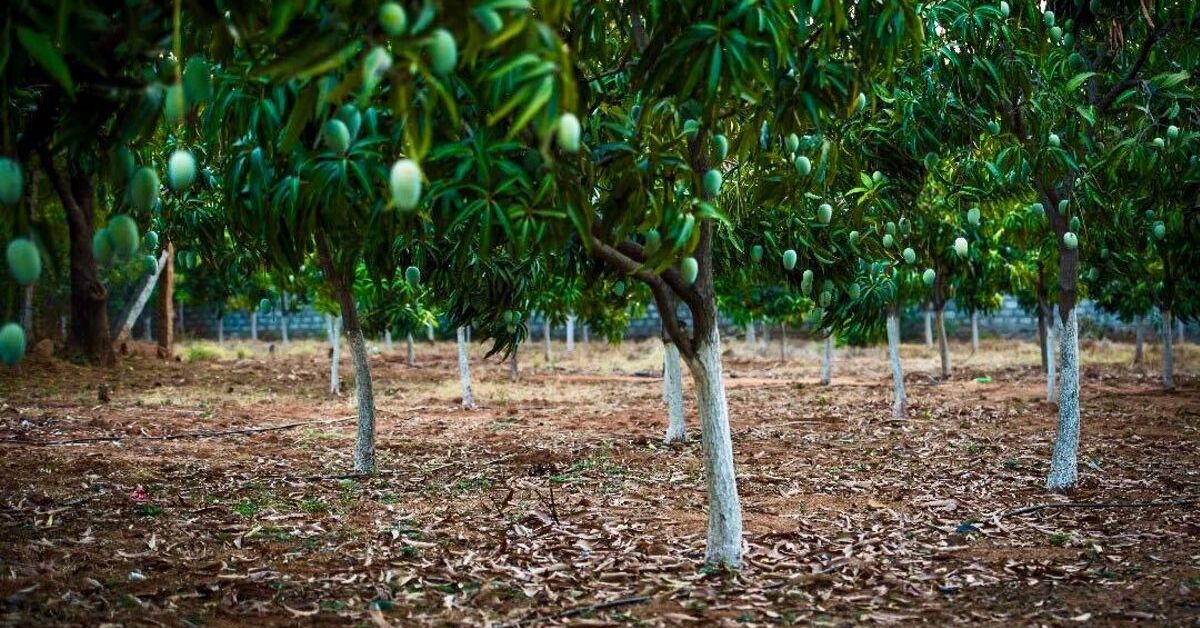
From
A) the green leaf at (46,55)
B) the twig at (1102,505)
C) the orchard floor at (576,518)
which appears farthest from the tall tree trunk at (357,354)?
the twig at (1102,505)

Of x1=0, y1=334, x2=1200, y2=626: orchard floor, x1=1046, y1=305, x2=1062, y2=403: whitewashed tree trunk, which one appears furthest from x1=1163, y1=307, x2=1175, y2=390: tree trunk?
x1=1046, y1=305, x2=1062, y2=403: whitewashed tree trunk

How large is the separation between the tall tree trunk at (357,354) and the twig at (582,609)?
262 cm

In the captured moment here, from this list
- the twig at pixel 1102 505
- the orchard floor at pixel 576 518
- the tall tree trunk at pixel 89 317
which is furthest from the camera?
the tall tree trunk at pixel 89 317

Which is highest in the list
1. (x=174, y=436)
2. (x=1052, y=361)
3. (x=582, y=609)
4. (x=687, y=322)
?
(x=687, y=322)

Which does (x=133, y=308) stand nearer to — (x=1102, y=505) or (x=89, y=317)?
(x=89, y=317)

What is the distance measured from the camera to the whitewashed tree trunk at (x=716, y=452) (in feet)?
13.5

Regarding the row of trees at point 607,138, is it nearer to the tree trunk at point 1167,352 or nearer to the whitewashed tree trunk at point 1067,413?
the whitewashed tree trunk at point 1067,413

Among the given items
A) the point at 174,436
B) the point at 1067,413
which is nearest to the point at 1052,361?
the point at 1067,413

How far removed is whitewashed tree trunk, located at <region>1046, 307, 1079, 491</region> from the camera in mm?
5859

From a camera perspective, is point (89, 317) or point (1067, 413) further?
point (89, 317)

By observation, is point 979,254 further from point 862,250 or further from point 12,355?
point 12,355

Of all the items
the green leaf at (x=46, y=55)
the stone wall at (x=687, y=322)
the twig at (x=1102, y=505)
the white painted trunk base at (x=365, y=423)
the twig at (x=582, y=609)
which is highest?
the green leaf at (x=46, y=55)

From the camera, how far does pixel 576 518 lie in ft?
18.0

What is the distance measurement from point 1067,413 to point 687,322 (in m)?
18.3
